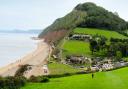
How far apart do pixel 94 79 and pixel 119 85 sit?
325 inches

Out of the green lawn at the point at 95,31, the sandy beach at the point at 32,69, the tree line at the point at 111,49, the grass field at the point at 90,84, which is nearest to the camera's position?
the grass field at the point at 90,84

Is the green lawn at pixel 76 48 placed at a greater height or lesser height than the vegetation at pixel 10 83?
greater

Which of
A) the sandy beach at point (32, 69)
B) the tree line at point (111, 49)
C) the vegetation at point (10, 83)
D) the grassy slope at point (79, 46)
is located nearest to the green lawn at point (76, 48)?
the grassy slope at point (79, 46)

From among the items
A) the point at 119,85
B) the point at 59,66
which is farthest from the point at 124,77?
the point at 59,66

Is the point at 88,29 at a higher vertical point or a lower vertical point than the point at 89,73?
higher

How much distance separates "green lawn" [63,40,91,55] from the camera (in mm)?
133587

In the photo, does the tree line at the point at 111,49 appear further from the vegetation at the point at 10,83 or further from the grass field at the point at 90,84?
the vegetation at the point at 10,83

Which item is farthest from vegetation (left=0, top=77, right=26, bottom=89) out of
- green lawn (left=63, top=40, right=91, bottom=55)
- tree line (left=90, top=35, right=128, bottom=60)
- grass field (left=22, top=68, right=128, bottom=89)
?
green lawn (left=63, top=40, right=91, bottom=55)

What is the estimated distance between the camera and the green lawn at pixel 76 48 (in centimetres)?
13359

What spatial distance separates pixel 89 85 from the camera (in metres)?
60.1

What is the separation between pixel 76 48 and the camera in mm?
144000

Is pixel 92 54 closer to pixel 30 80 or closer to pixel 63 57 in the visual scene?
pixel 63 57

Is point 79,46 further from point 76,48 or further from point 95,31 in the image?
point 95,31

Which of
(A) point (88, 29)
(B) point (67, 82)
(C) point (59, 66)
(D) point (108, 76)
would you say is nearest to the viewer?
(B) point (67, 82)
